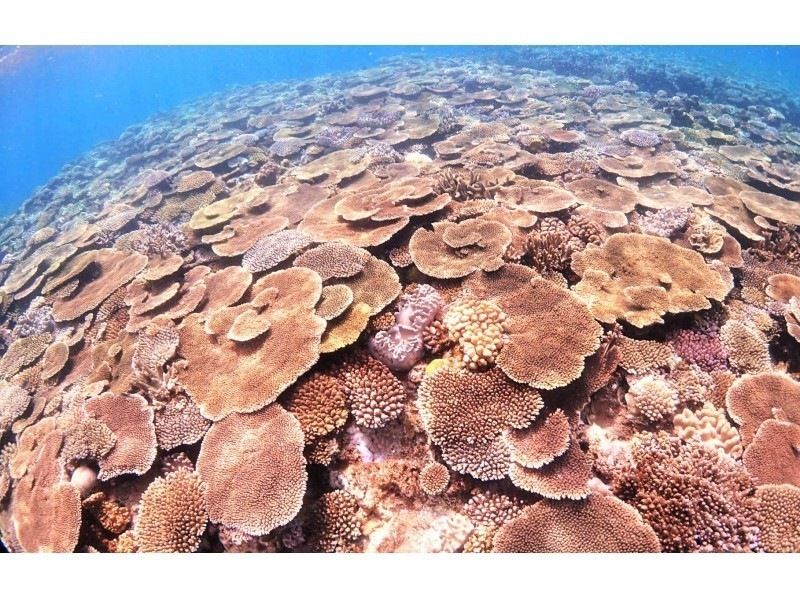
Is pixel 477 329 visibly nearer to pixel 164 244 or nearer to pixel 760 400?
pixel 760 400

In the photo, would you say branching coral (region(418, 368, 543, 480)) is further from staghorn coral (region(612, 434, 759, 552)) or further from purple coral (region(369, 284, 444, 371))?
staghorn coral (region(612, 434, 759, 552))

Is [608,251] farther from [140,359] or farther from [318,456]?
[140,359]

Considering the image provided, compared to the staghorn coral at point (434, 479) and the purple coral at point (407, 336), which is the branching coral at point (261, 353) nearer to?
the purple coral at point (407, 336)

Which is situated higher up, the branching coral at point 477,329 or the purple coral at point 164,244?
the branching coral at point 477,329

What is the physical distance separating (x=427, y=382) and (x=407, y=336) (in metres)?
0.57

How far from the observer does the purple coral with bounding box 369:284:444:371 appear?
4254 mm

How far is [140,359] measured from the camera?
4.74 meters

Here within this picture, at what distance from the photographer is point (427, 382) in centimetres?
401

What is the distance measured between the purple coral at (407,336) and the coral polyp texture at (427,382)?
0.02 meters

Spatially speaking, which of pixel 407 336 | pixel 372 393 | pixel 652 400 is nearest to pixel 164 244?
pixel 407 336

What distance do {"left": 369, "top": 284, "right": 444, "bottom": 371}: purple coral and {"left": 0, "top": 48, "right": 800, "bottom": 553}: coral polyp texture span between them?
0.02 m

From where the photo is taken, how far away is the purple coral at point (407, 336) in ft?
14.0

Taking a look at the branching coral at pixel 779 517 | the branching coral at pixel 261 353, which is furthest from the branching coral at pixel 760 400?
the branching coral at pixel 261 353
